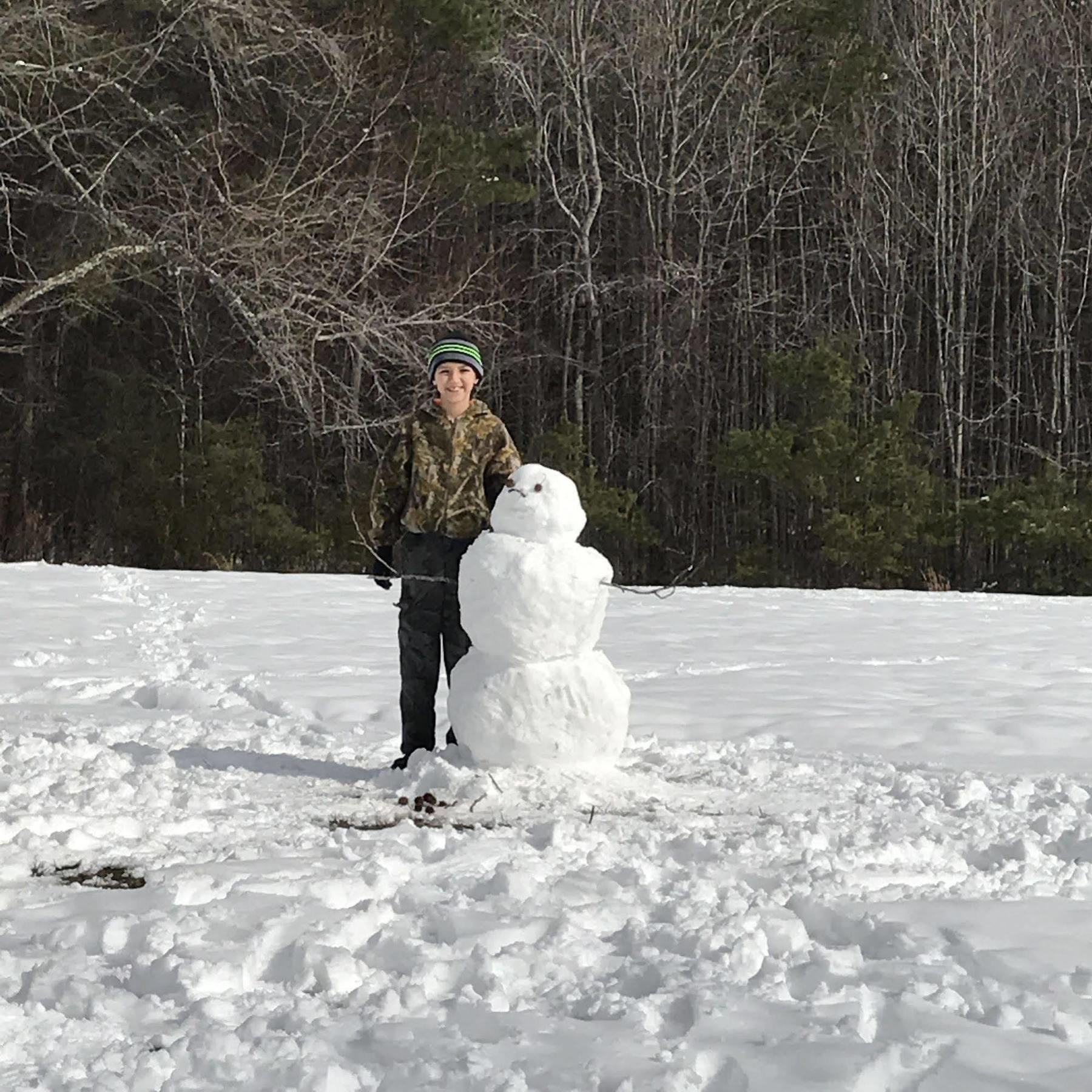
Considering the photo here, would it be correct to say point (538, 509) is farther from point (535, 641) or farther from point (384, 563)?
point (384, 563)

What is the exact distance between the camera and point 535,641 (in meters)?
4.23

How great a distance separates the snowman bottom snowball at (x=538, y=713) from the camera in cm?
421

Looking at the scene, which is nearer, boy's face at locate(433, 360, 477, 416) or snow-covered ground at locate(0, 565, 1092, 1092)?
snow-covered ground at locate(0, 565, 1092, 1092)

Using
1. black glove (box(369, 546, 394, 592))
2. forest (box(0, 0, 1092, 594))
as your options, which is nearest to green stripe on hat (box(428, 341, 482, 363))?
black glove (box(369, 546, 394, 592))

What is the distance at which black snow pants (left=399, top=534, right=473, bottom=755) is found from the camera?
462cm

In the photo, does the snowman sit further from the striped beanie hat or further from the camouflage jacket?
the striped beanie hat

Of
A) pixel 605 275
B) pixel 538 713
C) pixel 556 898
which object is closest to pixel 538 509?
pixel 538 713

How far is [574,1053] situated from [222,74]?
14.1 metres

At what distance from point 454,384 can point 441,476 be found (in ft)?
1.11

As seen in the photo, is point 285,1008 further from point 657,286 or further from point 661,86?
point 661,86

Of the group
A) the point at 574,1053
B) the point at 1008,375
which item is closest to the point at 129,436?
the point at 1008,375

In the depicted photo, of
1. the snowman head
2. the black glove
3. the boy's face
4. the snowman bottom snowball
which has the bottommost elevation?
the snowman bottom snowball

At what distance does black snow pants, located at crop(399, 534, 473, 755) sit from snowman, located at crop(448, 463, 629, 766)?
0.28 meters

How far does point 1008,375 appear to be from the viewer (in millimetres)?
19859
